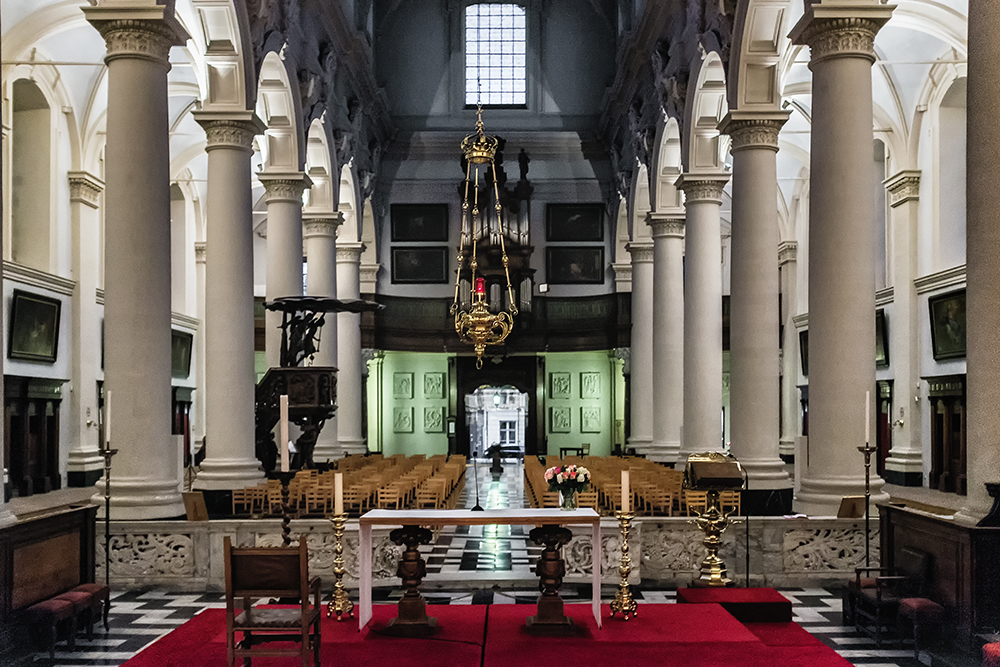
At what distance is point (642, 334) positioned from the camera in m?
28.3

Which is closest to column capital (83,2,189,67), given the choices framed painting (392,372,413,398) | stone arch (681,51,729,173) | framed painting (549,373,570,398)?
stone arch (681,51,729,173)

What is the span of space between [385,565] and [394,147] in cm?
2432

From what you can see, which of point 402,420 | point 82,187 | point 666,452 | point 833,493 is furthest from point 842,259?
point 402,420

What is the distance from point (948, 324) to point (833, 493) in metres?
11.0

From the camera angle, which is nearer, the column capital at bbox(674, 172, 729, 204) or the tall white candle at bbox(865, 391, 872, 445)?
the tall white candle at bbox(865, 391, 872, 445)

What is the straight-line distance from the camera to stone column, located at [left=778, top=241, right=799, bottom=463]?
101 ft

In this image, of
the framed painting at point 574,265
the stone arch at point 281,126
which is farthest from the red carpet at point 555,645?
the framed painting at point 574,265

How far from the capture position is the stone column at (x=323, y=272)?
2375cm

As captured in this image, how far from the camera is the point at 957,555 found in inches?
314

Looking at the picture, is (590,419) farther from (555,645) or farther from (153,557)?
(555,645)

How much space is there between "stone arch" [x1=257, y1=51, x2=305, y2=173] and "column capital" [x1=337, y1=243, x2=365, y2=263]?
899 centimetres

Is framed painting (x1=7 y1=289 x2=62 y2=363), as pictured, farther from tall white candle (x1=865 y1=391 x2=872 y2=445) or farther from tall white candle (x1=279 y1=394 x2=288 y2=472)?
tall white candle (x1=865 y1=391 x2=872 y2=445)

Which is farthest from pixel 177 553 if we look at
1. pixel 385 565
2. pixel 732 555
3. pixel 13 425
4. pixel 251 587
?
pixel 13 425

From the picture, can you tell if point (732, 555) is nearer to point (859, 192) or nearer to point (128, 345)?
point (859, 192)
